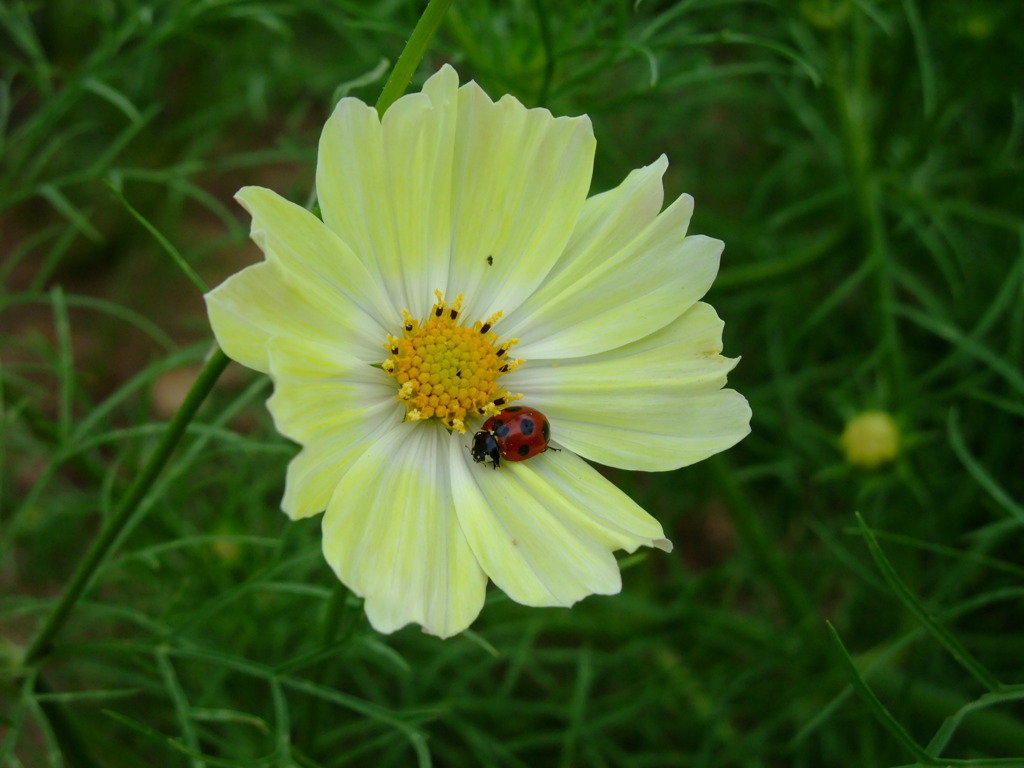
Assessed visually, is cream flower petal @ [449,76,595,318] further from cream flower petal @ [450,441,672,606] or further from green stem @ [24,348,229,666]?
green stem @ [24,348,229,666]

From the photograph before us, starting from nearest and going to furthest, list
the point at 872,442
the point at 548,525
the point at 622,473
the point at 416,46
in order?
1. the point at 416,46
2. the point at 548,525
3. the point at 872,442
4. the point at 622,473

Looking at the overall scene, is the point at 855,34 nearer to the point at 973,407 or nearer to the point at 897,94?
the point at 897,94

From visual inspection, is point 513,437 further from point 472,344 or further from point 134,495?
point 134,495

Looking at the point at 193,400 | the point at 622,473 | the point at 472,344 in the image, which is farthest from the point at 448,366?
the point at 622,473

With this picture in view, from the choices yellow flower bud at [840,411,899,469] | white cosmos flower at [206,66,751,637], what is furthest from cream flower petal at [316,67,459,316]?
yellow flower bud at [840,411,899,469]

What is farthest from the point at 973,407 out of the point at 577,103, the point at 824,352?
the point at 577,103
